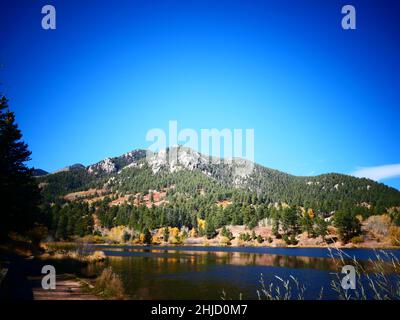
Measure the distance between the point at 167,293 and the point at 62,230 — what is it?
10109 centimetres

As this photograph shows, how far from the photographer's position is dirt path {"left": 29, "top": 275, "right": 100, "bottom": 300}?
1967 cm

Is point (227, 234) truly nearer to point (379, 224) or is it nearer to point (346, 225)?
point (346, 225)

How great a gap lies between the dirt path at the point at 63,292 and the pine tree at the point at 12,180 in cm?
702

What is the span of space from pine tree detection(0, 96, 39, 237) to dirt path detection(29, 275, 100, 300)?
702 centimetres

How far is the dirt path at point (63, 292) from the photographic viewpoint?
19.7 m

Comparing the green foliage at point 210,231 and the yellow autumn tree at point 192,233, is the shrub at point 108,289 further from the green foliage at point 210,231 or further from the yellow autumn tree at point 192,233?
the yellow autumn tree at point 192,233

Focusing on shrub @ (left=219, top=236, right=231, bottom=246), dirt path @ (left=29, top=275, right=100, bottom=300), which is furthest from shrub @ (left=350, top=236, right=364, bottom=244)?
dirt path @ (left=29, top=275, right=100, bottom=300)

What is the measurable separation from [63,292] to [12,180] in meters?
14.8

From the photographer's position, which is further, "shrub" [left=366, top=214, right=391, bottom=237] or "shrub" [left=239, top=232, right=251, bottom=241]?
"shrub" [left=239, top=232, right=251, bottom=241]

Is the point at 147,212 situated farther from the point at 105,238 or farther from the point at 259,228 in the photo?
the point at 259,228

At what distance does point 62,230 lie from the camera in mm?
117500

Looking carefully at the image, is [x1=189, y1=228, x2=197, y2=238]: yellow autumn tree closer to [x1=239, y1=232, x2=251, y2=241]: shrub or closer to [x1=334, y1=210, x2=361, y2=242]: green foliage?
[x1=239, y1=232, x2=251, y2=241]: shrub

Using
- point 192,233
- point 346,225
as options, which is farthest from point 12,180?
point 192,233
